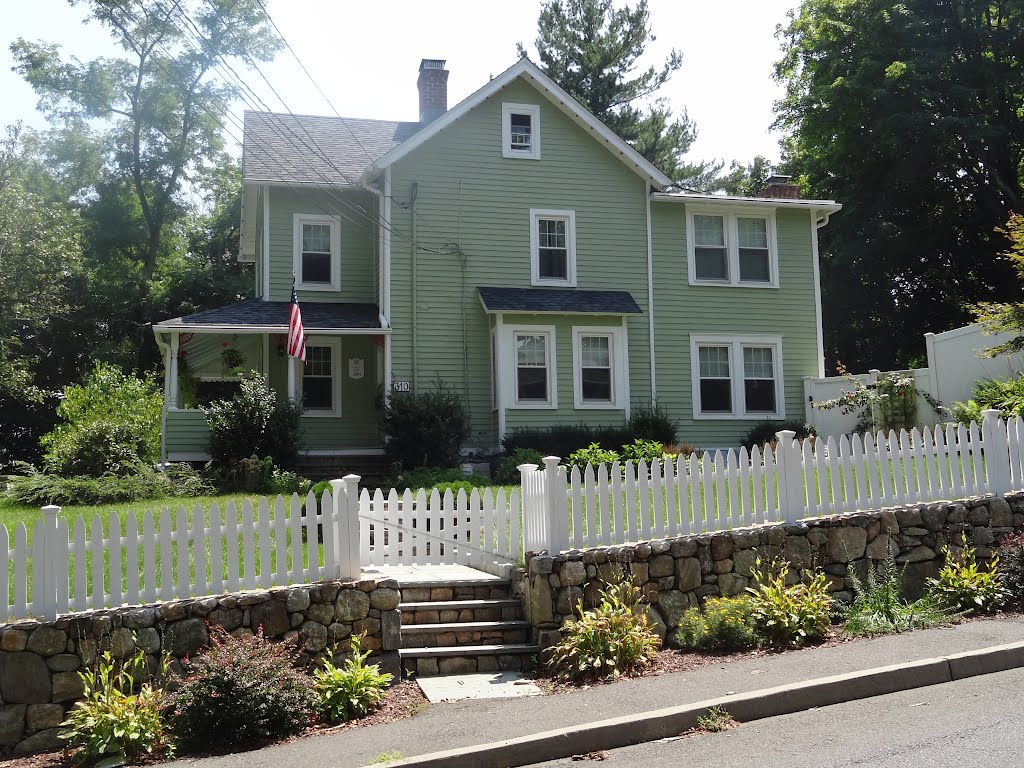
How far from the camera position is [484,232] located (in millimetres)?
19844

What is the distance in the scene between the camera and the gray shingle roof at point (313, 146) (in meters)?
20.1

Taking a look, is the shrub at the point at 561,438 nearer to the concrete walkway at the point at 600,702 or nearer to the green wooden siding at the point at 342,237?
the green wooden siding at the point at 342,237

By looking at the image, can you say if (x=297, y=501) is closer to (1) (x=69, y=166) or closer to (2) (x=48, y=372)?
(2) (x=48, y=372)

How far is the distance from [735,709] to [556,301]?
44.3 feet

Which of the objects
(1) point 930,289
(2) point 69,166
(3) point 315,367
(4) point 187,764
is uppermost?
(2) point 69,166

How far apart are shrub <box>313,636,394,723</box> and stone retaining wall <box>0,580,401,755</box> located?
438 millimetres

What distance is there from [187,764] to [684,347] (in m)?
16.2

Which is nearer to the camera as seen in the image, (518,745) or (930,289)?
(518,745)

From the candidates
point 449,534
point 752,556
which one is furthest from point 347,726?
point 752,556

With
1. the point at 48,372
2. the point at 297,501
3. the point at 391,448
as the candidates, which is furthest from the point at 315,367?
the point at 48,372

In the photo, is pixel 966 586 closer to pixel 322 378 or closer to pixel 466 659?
pixel 466 659

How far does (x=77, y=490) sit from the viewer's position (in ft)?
47.6

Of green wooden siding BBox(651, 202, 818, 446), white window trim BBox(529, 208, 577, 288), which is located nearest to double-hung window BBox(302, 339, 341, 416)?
white window trim BBox(529, 208, 577, 288)

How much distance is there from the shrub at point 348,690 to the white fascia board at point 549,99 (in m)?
13.6
